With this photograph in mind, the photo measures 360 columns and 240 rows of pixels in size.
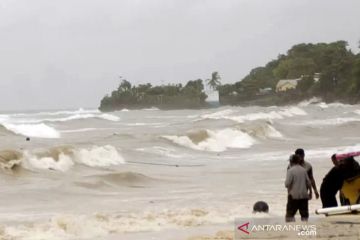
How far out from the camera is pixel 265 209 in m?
8.39

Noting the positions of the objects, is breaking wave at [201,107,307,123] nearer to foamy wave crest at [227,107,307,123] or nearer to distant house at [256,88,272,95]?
foamy wave crest at [227,107,307,123]

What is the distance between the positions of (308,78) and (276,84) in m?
13.6

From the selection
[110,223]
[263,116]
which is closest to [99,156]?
[110,223]

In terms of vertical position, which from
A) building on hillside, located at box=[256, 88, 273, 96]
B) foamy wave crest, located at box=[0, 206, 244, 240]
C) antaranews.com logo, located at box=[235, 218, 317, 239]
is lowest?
foamy wave crest, located at box=[0, 206, 244, 240]

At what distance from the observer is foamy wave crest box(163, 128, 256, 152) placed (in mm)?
29125

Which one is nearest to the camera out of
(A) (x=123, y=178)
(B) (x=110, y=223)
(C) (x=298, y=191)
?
(C) (x=298, y=191)

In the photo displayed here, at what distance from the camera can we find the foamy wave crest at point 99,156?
20078 millimetres

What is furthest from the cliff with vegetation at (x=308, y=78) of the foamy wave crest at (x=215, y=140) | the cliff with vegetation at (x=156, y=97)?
the foamy wave crest at (x=215, y=140)

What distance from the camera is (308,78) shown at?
109 meters

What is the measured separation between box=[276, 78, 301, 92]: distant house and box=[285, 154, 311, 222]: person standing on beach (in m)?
104

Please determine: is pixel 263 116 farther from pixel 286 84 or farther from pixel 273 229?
pixel 286 84

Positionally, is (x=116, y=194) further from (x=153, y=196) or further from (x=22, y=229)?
(x=22, y=229)

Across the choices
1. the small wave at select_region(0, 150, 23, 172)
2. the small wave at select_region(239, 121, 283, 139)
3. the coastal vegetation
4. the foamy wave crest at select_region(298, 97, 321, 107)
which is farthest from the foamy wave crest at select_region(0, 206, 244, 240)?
the foamy wave crest at select_region(298, 97, 321, 107)

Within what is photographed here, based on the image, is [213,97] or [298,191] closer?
[298,191]
